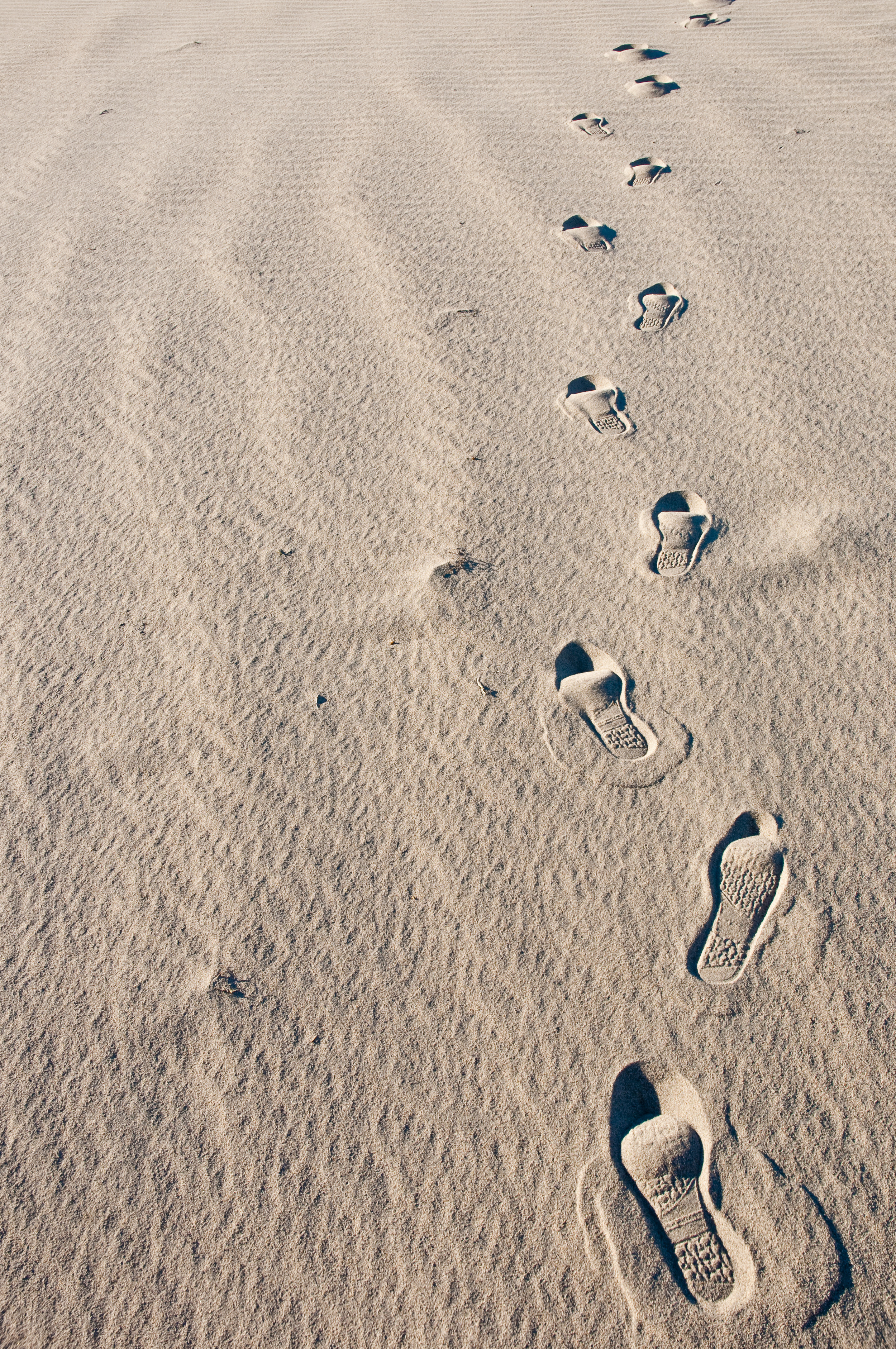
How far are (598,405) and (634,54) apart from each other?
2.23 m

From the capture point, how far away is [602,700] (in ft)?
4.49

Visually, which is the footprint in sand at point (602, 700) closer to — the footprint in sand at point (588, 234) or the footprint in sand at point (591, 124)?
the footprint in sand at point (588, 234)

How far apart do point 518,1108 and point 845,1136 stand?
373 mm

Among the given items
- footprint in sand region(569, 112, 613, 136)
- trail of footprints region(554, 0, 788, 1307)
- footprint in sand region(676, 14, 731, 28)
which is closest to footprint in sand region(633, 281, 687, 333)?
trail of footprints region(554, 0, 788, 1307)

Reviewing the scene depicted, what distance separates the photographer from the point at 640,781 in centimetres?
128

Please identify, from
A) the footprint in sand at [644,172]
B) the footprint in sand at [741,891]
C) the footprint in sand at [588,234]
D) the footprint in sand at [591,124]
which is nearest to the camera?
the footprint in sand at [741,891]

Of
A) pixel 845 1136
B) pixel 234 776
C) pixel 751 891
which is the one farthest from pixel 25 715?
pixel 845 1136

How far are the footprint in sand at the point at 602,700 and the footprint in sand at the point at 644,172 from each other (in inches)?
71.2

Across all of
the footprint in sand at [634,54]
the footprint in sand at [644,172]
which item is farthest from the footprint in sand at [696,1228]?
the footprint in sand at [634,54]

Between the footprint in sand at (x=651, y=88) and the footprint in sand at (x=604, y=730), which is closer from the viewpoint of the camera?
the footprint in sand at (x=604, y=730)

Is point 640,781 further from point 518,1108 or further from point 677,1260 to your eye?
point 677,1260

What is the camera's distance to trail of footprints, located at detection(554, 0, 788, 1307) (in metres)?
0.95

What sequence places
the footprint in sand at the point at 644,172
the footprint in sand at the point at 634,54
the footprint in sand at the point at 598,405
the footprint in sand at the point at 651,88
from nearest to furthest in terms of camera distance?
the footprint in sand at the point at 598,405 → the footprint in sand at the point at 644,172 → the footprint in sand at the point at 651,88 → the footprint in sand at the point at 634,54

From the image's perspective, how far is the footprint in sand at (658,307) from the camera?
206 centimetres
